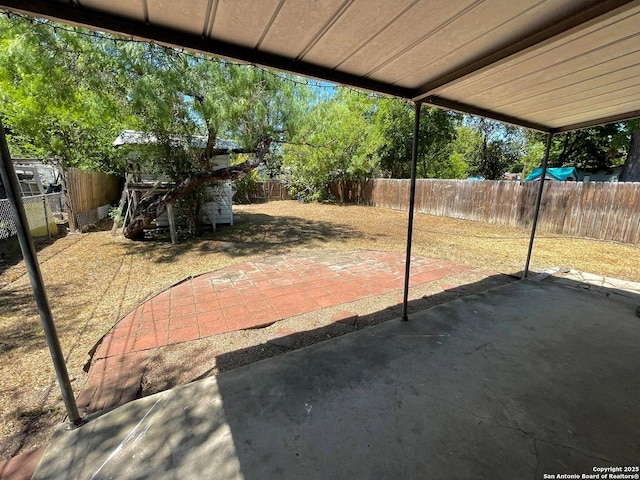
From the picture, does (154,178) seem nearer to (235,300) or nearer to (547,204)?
(235,300)

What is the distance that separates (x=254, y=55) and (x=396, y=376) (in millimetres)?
2297

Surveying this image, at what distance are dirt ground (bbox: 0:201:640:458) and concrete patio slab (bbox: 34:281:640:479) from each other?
1.43ft

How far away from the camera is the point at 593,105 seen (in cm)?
268

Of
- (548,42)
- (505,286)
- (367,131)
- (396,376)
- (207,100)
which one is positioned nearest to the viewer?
(548,42)

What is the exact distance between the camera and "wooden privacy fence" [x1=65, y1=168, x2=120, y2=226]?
23.7 feet

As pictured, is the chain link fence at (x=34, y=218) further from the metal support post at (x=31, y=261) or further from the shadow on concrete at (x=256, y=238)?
the metal support post at (x=31, y=261)

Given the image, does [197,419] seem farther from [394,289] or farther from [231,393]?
[394,289]

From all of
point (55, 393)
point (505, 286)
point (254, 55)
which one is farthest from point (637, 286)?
point (55, 393)

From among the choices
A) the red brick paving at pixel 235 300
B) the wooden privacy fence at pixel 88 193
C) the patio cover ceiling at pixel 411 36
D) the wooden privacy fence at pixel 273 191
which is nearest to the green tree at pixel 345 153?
the wooden privacy fence at pixel 273 191

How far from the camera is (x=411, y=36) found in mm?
1582

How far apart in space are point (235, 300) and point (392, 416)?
7.43 ft

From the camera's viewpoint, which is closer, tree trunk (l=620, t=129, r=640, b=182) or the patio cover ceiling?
the patio cover ceiling

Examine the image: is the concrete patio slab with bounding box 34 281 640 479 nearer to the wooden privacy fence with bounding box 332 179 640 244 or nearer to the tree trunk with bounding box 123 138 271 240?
the tree trunk with bounding box 123 138 271 240

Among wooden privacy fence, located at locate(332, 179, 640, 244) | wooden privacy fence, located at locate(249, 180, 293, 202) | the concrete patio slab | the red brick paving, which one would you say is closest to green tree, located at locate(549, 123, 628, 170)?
wooden privacy fence, located at locate(332, 179, 640, 244)
